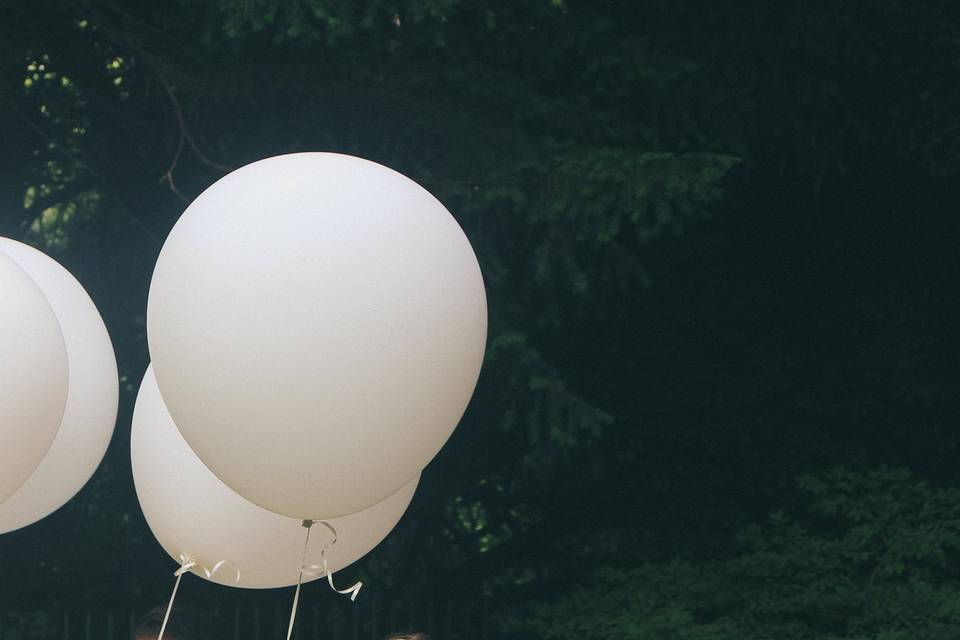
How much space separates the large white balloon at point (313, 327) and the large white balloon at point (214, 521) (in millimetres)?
452

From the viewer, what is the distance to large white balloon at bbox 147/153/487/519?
2.22 m

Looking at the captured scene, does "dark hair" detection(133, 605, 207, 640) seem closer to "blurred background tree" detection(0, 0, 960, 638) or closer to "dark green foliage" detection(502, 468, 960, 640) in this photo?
"blurred background tree" detection(0, 0, 960, 638)

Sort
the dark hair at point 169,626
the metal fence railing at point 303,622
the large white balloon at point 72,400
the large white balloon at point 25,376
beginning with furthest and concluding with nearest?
1. the metal fence railing at point 303,622
2. the dark hair at point 169,626
3. the large white balloon at point 72,400
4. the large white balloon at point 25,376

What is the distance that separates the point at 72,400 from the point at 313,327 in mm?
1238

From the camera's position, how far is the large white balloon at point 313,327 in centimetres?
222

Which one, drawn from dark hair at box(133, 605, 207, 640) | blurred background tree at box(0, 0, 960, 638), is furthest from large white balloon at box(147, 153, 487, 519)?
blurred background tree at box(0, 0, 960, 638)

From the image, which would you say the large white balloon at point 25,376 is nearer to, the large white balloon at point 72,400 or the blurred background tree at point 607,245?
the large white balloon at point 72,400

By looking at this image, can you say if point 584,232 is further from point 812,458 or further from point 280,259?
point 280,259

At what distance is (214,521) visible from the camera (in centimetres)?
287

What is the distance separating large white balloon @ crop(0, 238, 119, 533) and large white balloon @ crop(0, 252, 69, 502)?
1.20ft

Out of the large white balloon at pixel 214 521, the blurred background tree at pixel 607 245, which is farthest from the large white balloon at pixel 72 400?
the blurred background tree at pixel 607 245

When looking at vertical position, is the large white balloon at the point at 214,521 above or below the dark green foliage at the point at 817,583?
above

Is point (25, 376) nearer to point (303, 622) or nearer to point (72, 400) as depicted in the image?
point (72, 400)

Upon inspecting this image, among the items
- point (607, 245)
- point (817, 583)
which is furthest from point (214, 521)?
point (817, 583)
